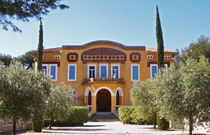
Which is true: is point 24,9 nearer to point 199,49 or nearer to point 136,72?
point 136,72

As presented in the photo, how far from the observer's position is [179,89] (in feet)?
40.0

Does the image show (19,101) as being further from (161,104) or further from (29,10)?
(161,104)

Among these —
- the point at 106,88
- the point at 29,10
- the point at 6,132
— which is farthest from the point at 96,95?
the point at 29,10

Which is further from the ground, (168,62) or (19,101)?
(168,62)

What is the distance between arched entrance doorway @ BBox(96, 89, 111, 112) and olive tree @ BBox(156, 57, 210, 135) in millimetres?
21335

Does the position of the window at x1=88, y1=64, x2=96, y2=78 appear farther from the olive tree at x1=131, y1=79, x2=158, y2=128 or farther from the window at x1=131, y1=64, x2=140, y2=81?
the olive tree at x1=131, y1=79, x2=158, y2=128

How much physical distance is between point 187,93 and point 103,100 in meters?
23.1

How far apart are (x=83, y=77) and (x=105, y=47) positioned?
482 cm

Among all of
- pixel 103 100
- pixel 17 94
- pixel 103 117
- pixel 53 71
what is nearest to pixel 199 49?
pixel 103 100

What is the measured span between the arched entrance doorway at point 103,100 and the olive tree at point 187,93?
2133 centimetres

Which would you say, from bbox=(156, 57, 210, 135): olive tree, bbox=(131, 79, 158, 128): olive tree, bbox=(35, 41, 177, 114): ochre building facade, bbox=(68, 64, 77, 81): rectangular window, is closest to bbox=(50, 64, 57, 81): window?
bbox=(35, 41, 177, 114): ochre building facade

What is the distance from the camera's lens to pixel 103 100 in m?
34.3

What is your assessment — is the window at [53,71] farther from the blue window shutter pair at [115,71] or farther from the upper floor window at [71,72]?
the blue window shutter pair at [115,71]

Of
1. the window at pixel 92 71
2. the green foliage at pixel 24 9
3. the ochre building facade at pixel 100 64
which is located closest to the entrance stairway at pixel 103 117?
the ochre building facade at pixel 100 64
